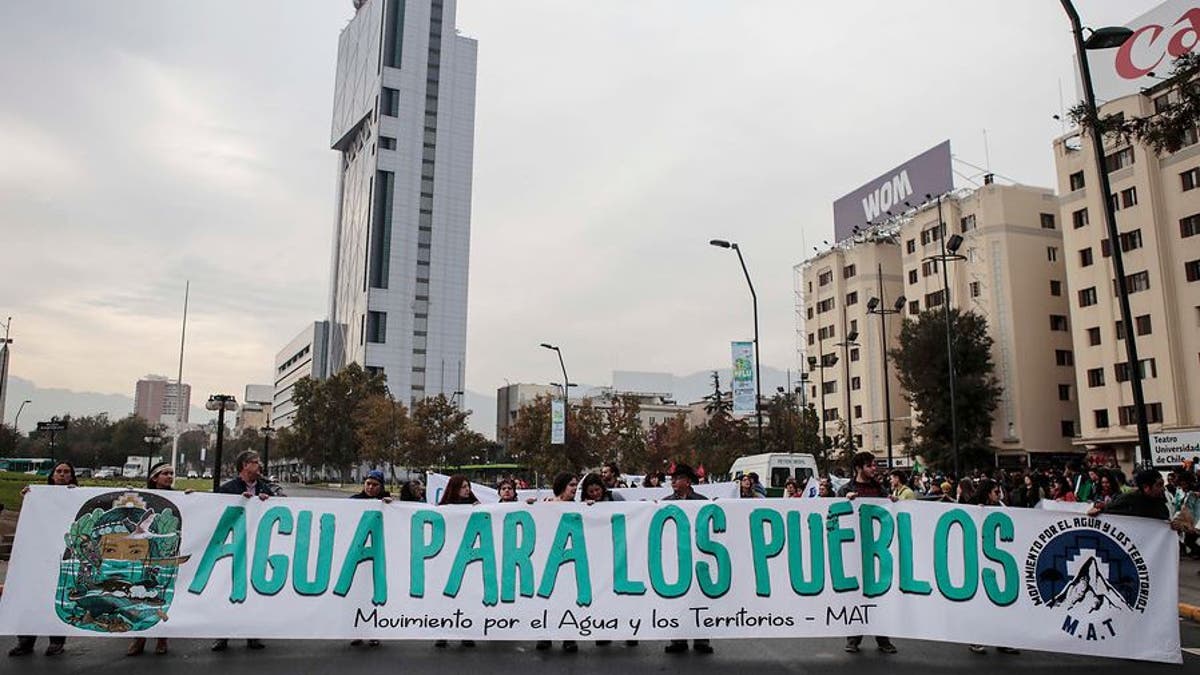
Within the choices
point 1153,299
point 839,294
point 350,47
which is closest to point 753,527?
point 1153,299

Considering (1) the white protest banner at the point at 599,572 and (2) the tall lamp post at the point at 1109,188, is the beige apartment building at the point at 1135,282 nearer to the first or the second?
(2) the tall lamp post at the point at 1109,188

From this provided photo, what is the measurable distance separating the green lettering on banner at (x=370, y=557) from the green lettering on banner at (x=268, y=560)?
580mm

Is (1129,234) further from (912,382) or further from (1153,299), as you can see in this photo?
(912,382)

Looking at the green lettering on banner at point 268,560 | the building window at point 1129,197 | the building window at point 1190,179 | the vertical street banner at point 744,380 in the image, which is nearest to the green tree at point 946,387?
the building window at point 1129,197

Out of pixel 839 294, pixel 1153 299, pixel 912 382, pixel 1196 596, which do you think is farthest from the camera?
pixel 839 294

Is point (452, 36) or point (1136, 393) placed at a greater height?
point (452, 36)

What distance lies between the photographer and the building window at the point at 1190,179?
4495cm

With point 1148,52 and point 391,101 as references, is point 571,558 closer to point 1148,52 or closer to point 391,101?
point 1148,52

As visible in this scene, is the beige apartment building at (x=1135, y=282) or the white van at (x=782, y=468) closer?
the white van at (x=782, y=468)

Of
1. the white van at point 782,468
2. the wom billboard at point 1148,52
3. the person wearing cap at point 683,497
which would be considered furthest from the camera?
the wom billboard at point 1148,52

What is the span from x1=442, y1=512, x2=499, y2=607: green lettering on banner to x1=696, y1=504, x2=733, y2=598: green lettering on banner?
1.99 metres

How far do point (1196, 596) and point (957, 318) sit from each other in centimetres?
4820

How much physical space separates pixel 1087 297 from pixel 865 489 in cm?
5062

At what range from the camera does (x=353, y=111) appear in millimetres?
151625
